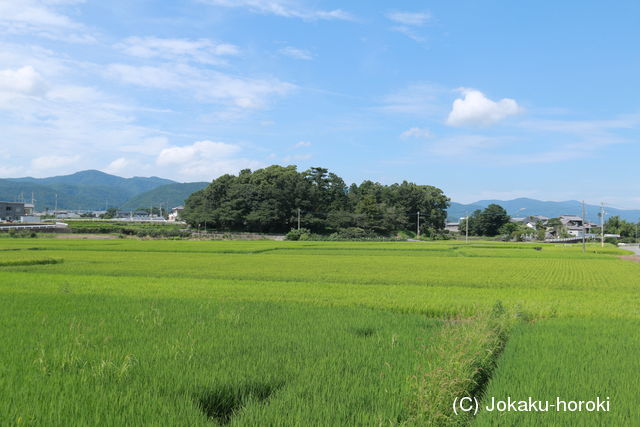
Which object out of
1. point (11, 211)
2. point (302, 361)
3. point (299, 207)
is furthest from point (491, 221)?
point (302, 361)

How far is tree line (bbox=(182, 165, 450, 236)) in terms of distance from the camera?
7756 centimetres

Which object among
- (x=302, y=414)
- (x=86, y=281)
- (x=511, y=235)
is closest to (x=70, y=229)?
(x=86, y=281)

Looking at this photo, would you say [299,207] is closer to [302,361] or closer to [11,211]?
[11,211]

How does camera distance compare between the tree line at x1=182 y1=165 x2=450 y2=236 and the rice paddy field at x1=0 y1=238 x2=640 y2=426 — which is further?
the tree line at x1=182 y1=165 x2=450 y2=236

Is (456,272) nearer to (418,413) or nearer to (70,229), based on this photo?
(418,413)

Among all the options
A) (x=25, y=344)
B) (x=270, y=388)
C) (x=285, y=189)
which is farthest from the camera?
(x=285, y=189)

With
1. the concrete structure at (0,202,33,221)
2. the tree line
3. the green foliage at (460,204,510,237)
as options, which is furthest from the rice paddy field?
the green foliage at (460,204,510,237)

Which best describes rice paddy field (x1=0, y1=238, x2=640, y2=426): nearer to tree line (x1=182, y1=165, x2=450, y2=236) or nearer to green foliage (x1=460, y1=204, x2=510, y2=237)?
tree line (x1=182, y1=165, x2=450, y2=236)

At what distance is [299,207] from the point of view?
78562mm

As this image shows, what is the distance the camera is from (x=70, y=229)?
67.8 meters

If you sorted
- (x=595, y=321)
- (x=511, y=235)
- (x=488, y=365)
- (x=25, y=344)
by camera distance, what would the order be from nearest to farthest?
(x=488, y=365) < (x=25, y=344) < (x=595, y=321) < (x=511, y=235)

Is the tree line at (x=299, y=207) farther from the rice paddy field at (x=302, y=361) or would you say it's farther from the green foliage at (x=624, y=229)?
the rice paddy field at (x=302, y=361)

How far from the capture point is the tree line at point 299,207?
254ft

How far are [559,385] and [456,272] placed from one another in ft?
58.5
